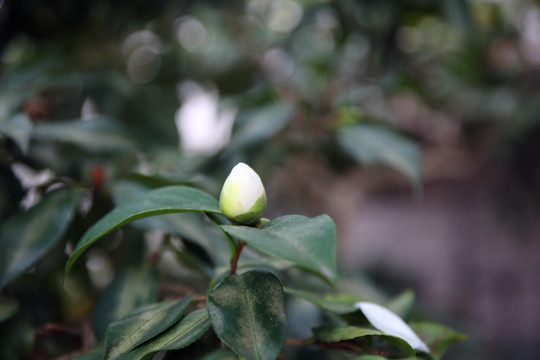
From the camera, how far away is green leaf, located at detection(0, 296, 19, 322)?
0.45 metres

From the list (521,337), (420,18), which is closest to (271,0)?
(420,18)

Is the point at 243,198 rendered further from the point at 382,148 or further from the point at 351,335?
the point at 382,148

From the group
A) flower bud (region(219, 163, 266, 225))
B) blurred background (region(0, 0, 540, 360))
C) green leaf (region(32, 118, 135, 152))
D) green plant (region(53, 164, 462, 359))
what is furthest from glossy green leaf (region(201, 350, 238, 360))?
green leaf (region(32, 118, 135, 152))

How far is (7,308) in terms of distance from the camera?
47 cm

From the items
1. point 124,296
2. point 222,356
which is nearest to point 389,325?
point 222,356

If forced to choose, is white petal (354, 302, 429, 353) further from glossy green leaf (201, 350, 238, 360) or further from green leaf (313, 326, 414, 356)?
glossy green leaf (201, 350, 238, 360)

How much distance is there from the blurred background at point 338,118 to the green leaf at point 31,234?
8 centimetres

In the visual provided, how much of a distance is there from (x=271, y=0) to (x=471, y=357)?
51.9 inches

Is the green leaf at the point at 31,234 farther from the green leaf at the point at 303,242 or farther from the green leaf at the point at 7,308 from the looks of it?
the green leaf at the point at 303,242

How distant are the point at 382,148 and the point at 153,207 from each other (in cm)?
47

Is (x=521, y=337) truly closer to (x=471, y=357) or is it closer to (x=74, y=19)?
(x=471, y=357)

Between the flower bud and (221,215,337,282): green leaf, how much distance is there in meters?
0.03

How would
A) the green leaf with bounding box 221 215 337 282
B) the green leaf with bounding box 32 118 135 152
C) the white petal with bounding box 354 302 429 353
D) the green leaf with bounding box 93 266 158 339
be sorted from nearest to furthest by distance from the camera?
1. the green leaf with bounding box 221 215 337 282
2. the white petal with bounding box 354 302 429 353
3. the green leaf with bounding box 93 266 158 339
4. the green leaf with bounding box 32 118 135 152

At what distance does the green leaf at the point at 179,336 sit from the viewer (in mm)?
324
